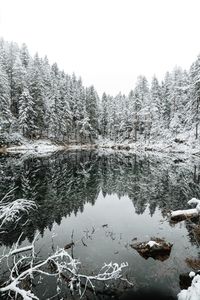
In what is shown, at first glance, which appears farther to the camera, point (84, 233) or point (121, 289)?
point (84, 233)

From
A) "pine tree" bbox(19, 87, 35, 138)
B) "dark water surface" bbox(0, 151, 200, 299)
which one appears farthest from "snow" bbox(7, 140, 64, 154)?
"dark water surface" bbox(0, 151, 200, 299)

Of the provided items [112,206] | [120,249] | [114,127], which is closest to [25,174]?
[112,206]

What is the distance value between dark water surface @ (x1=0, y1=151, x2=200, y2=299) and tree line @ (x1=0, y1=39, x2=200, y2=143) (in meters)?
28.6

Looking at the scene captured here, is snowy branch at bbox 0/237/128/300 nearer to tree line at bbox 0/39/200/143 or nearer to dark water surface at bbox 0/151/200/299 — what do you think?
dark water surface at bbox 0/151/200/299

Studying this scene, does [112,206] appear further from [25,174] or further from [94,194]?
[25,174]

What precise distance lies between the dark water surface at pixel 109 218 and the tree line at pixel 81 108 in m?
28.6

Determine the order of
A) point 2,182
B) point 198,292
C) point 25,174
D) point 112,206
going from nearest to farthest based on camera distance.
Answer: point 198,292
point 112,206
point 2,182
point 25,174

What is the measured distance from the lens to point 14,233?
505 inches

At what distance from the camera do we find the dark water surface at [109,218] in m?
9.77

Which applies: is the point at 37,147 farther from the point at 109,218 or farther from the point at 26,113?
the point at 109,218

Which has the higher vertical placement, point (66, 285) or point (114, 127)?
point (114, 127)

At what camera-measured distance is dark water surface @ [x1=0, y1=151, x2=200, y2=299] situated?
32.1 ft

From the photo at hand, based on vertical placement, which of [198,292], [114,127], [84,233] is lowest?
[84,233]

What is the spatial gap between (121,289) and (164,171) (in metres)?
25.1
